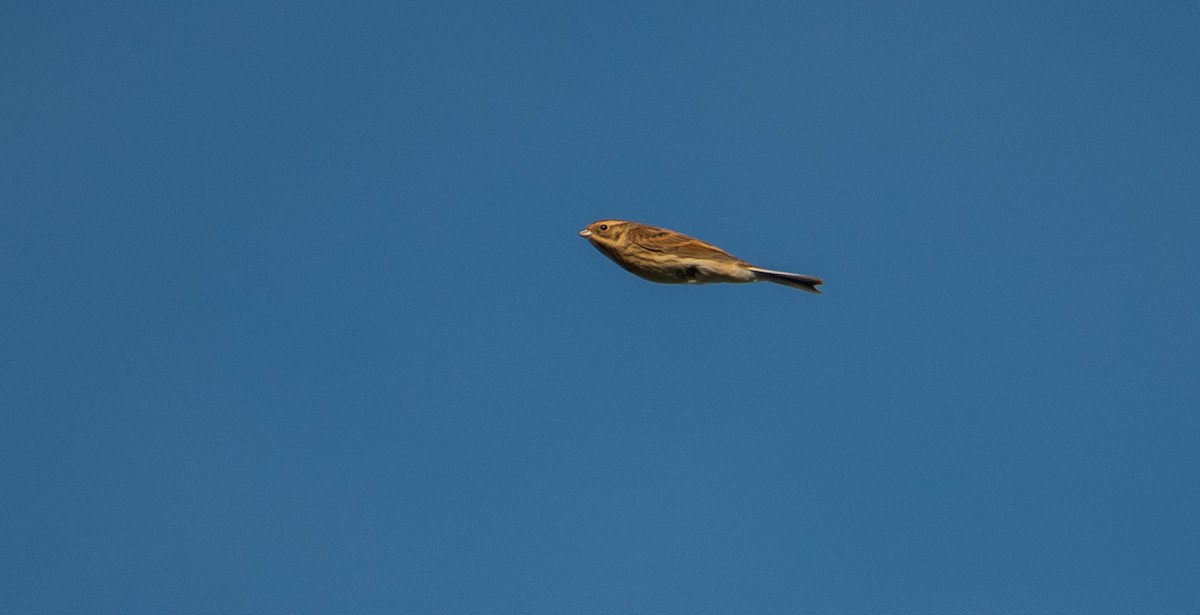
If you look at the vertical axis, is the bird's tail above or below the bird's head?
below

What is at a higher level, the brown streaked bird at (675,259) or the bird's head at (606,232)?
the bird's head at (606,232)

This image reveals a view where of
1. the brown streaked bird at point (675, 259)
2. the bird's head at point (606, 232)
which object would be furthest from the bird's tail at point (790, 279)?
the bird's head at point (606, 232)

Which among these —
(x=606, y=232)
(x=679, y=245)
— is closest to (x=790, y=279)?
(x=679, y=245)

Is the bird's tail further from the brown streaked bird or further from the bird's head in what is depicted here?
the bird's head

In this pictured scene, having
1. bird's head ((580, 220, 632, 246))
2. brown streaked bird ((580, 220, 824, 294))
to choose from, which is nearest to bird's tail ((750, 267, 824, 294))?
brown streaked bird ((580, 220, 824, 294))

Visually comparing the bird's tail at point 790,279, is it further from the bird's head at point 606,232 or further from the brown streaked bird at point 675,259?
the bird's head at point 606,232

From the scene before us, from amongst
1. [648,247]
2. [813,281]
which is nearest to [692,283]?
[648,247]

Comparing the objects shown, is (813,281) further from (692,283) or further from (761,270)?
(692,283)
